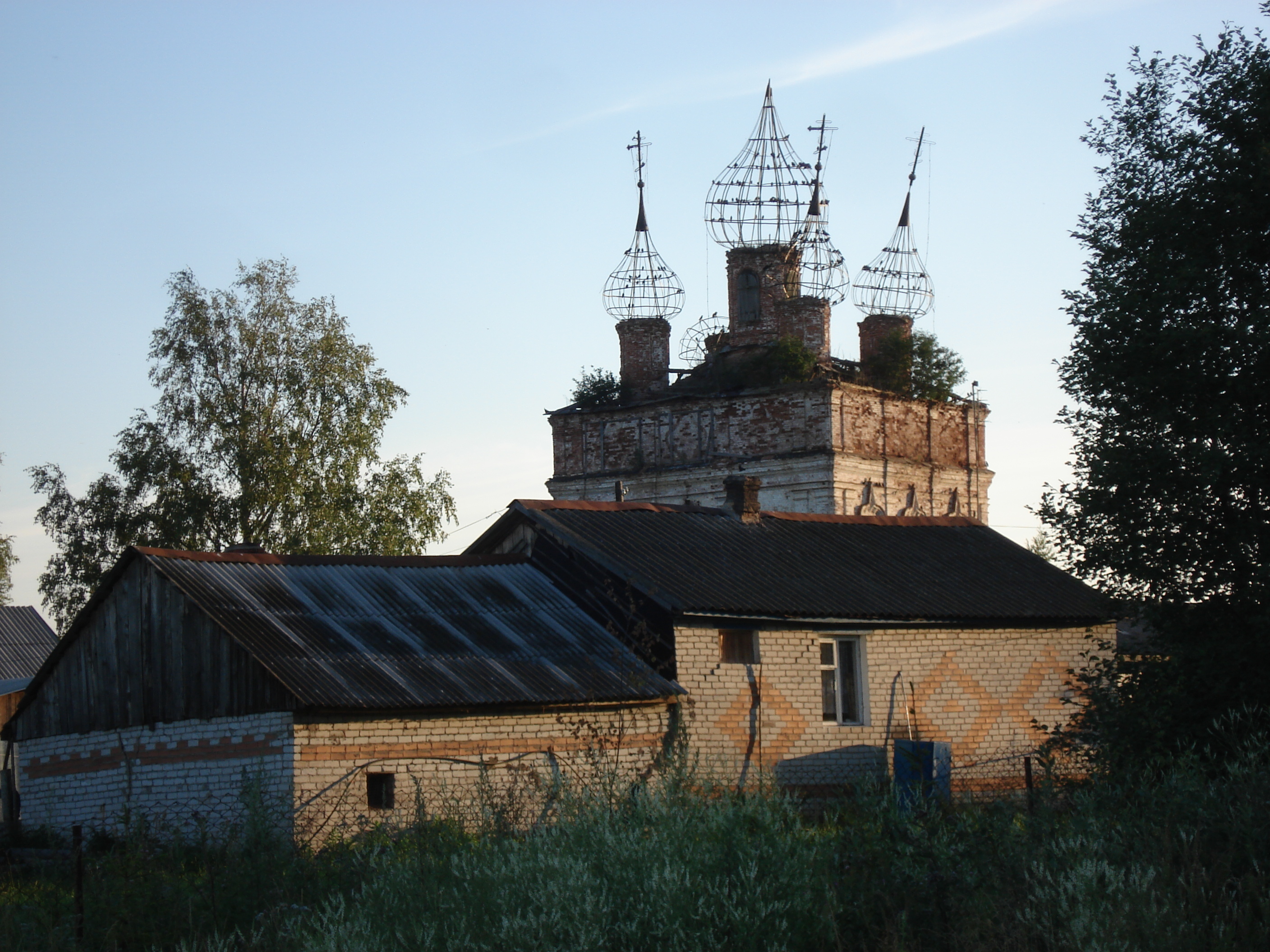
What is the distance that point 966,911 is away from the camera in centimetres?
831

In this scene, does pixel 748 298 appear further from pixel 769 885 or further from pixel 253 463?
pixel 769 885

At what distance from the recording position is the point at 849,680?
19906 mm

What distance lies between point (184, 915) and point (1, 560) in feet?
101

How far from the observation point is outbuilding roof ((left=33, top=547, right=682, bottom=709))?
15922mm

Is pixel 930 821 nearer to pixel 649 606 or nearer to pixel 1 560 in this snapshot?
pixel 649 606

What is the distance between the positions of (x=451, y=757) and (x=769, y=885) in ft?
26.7

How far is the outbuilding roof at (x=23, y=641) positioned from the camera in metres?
34.7

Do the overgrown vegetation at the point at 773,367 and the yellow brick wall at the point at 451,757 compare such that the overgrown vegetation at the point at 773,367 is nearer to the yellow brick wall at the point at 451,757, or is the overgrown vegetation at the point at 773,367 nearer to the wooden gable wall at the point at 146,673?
the yellow brick wall at the point at 451,757

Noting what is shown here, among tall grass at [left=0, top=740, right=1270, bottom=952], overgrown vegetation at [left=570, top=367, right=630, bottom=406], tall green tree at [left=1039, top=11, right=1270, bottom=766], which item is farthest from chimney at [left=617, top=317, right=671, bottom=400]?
tall grass at [left=0, top=740, right=1270, bottom=952]

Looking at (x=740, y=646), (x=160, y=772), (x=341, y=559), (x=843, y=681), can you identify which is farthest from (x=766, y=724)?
(x=160, y=772)

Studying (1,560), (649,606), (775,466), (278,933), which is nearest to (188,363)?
(1,560)

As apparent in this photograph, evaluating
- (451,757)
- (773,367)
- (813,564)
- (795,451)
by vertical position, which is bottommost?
(451,757)

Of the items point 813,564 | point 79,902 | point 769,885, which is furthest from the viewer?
point 813,564

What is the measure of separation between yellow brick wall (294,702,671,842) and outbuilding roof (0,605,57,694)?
20788mm
